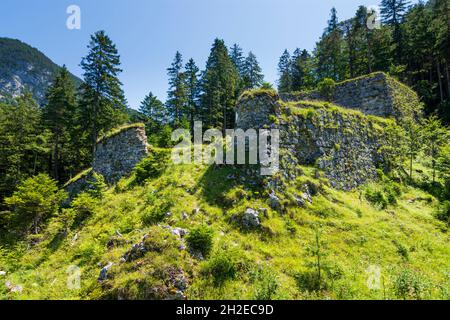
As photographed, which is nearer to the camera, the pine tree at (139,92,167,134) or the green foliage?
the green foliage

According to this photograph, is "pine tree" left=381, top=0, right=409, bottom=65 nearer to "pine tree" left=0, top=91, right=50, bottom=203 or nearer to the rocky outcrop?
the rocky outcrop

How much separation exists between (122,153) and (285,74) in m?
38.3

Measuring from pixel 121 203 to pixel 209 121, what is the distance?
21.5m

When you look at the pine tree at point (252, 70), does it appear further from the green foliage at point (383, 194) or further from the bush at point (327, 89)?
the green foliage at point (383, 194)

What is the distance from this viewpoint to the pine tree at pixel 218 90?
1314 inches

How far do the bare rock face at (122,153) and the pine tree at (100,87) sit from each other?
14.5 ft

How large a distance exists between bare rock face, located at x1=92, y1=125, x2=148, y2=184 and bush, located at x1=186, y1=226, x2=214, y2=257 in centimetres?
1222

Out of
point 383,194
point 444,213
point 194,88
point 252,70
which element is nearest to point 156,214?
point 383,194

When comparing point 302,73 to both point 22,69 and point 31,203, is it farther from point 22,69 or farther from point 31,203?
point 22,69

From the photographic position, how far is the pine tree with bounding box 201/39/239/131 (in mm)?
33375

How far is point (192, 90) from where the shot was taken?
37812 millimetres

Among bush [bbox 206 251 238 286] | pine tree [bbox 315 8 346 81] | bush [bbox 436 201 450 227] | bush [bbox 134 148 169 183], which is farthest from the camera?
pine tree [bbox 315 8 346 81]

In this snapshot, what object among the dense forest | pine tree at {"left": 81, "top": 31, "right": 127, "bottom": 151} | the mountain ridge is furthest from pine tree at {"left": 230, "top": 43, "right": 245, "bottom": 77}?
the mountain ridge
